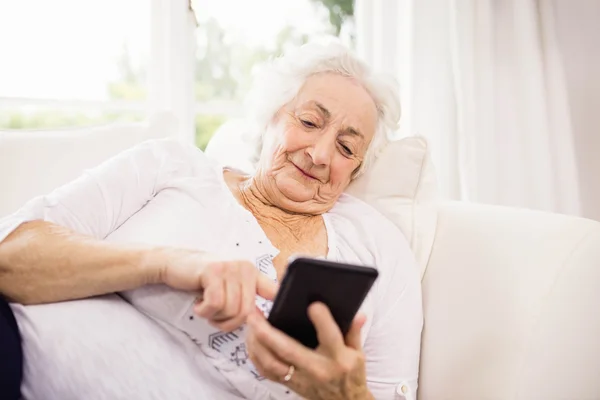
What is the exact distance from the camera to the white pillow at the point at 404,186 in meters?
1.27

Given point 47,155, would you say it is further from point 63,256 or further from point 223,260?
point 223,260

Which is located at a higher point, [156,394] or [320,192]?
[320,192]

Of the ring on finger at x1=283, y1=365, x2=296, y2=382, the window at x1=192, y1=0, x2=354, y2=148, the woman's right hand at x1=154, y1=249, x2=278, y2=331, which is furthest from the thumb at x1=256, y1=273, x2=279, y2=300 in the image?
the window at x1=192, y1=0, x2=354, y2=148

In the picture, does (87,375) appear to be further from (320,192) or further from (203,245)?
(320,192)

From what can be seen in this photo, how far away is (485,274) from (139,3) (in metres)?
1.73

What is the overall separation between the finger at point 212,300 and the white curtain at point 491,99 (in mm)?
1197

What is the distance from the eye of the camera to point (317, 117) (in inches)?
48.6

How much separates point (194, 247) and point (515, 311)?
0.55 meters

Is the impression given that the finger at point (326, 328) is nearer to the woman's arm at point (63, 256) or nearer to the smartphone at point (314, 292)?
the smartphone at point (314, 292)

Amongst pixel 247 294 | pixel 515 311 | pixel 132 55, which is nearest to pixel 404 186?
pixel 515 311

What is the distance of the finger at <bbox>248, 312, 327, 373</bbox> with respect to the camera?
743 mm

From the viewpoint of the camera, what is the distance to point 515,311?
3.21ft

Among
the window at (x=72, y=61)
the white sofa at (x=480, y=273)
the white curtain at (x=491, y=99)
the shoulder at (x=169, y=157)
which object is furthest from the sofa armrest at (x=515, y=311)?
the window at (x=72, y=61)

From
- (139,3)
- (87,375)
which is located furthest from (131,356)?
(139,3)
